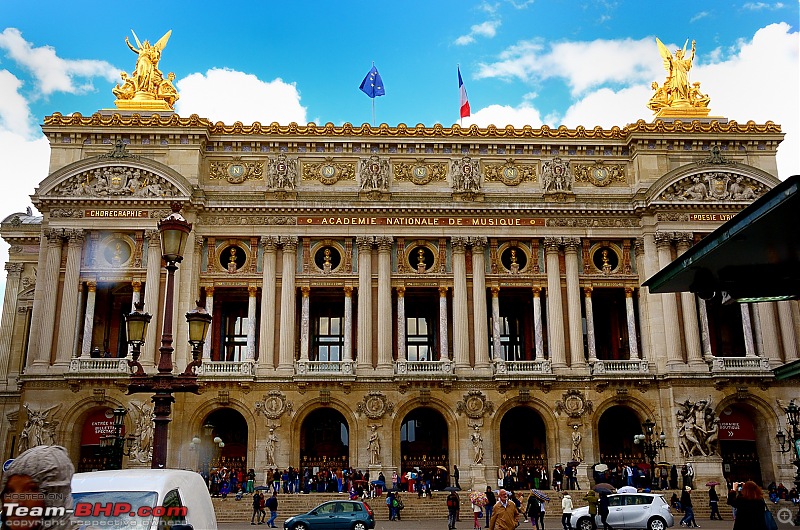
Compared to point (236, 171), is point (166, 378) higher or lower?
lower

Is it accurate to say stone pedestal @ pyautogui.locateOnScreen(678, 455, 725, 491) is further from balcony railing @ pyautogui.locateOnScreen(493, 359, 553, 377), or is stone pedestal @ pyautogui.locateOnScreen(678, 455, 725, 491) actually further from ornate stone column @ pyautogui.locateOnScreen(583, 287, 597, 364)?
balcony railing @ pyautogui.locateOnScreen(493, 359, 553, 377)

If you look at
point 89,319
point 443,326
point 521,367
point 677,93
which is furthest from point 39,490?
point 677,93

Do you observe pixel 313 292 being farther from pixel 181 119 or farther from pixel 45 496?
pixel 45 496

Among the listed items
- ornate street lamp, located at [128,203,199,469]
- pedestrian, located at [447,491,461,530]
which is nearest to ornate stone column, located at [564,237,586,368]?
pedestrian, located at [447,491,461,530]

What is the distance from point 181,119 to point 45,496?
41808 mm

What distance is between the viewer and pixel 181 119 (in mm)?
44312

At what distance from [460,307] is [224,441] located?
14812 mm

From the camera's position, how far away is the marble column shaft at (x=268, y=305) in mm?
42334

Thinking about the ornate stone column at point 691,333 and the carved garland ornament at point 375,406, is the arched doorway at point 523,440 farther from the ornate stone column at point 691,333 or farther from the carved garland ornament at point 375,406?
the ornate stone column at point 691,333

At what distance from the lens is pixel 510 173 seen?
46125mm

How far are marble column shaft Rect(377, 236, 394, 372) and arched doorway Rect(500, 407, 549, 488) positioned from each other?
24.4 feet

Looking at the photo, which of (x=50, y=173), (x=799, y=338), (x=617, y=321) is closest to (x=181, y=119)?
(x=50, y=173)

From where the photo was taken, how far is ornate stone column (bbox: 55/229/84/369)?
4112cm

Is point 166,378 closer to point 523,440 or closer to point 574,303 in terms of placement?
point 574,303
